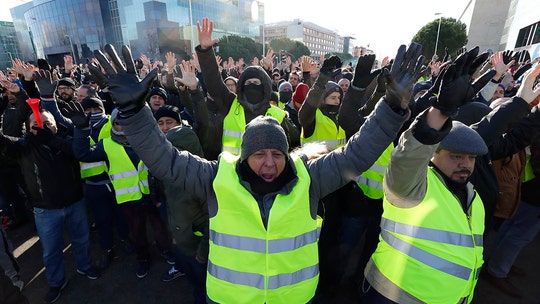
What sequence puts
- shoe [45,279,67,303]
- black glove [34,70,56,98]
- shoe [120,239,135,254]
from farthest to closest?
shoe [120,239,135,254] < black glove [34,70,56,98] < shoe [45,279,67,303]

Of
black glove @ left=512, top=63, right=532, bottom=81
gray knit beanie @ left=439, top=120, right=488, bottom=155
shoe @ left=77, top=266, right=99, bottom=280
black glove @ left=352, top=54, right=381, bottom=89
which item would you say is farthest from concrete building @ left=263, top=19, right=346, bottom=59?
gray knit beanie @ left=439, top=120, right=488, bottom=155

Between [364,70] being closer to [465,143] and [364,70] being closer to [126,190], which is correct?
[465,143]

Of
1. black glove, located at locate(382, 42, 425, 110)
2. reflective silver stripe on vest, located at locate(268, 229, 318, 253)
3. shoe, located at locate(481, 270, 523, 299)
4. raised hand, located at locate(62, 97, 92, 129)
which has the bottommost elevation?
shoe, located at locate(481, 270, 523, 299)

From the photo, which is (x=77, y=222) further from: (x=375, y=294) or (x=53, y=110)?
(x=375, y=294)

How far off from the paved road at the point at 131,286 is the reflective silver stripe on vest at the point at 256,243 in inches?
78.3

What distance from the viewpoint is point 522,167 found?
308 centimetres

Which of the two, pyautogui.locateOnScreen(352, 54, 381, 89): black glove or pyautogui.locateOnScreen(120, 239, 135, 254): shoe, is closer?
pyautogui.locateOnScreen(352, 54, 381, 89): black glove

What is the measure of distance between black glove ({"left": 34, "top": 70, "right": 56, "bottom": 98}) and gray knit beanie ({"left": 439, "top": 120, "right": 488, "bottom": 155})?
4.79m

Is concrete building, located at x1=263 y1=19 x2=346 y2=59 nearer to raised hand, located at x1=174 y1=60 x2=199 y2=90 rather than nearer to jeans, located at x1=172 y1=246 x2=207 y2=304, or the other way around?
raised hand, located at x1=174 y1=60 x2=199 y2=90

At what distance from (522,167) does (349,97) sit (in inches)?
82.9

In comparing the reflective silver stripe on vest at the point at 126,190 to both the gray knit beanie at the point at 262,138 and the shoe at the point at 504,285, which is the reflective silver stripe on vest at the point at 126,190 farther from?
the shoe at the point at 504,285

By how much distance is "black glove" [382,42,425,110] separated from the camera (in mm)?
1422

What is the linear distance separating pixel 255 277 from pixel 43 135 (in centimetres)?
274

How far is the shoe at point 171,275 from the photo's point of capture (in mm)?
3543
